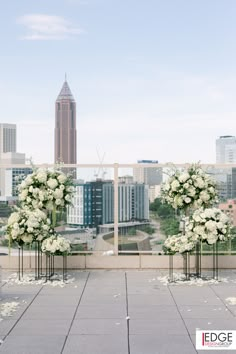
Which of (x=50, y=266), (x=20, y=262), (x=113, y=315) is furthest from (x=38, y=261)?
(x=113, y=315)

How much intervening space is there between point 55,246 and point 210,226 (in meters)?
2.03

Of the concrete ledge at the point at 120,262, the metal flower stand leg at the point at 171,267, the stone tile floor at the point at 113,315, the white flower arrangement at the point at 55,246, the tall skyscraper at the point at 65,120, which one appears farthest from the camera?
the tall skyscraper at the point at 65,120

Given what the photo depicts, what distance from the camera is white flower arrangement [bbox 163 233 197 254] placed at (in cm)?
735

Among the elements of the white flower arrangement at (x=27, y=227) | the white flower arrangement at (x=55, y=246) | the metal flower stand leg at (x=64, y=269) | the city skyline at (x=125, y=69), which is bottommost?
the metal flower stand leg at (x=64, y=269)

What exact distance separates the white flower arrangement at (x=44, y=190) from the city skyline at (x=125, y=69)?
4.32 m

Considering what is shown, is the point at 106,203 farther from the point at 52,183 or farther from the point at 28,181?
the point at 28,181

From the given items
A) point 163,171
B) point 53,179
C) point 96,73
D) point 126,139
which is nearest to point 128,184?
point 163,171

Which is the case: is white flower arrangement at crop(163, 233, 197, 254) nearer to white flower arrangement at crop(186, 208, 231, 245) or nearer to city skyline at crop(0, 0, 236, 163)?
white flower arrangement at crop(186, 208, 231, 245)

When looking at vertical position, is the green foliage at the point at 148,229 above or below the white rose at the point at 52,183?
below

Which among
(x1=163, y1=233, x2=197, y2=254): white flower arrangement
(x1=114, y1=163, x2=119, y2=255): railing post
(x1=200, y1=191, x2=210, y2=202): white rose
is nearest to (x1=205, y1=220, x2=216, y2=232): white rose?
(x1=163, y1=233, x2=197, y2=254): white flower arrangement

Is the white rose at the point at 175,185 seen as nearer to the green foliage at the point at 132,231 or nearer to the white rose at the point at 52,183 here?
the green foliage at the point at 132,231

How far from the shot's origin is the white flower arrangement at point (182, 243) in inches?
289

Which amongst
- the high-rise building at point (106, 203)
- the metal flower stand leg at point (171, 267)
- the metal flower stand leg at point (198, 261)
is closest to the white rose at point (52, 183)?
the high-rise building at point (106, 203)

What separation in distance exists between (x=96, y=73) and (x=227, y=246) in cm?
811
